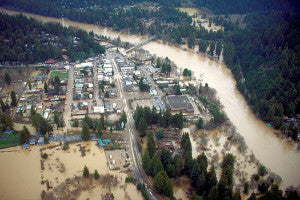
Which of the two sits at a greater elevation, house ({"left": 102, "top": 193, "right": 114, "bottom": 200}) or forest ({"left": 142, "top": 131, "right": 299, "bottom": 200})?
forest ({"left": 142, "top": 131, "right": 299, "bottom": 200})

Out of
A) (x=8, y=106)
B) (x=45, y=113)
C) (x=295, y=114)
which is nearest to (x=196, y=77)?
(x=295, y=114)

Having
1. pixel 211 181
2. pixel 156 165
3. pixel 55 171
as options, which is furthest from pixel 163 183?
pixel 55 171

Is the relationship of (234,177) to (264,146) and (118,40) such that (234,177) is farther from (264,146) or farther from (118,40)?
(118,40)

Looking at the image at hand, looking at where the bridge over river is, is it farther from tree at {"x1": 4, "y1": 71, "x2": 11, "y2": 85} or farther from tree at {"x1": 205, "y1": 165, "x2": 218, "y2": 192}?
tree at {"x1": 205, "y1": 165, "x2": 218, "y2": 192}

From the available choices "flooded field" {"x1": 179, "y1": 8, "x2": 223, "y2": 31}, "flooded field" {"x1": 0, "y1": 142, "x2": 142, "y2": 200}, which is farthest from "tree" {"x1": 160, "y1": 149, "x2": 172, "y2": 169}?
"flooded field" {"x1": 179, "y1": 8, "x2": 223, "y2": 31}

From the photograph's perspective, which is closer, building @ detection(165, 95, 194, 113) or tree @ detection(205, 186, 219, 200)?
tree @ detection(205, 186, 219, 200)

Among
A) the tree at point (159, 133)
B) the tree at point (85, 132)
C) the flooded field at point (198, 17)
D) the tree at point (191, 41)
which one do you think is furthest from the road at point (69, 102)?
the flooded field at point (198, 17)
